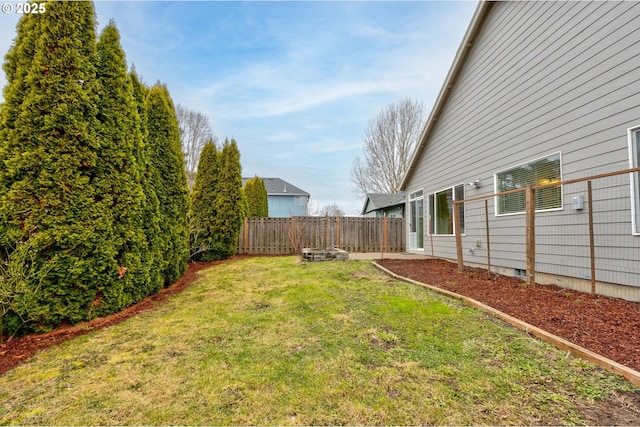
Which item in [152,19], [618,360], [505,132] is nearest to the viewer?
[618,360]

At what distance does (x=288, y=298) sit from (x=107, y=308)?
2.35 m

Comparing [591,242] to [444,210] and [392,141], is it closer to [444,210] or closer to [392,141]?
[444,210]

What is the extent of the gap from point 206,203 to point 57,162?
6610 mm

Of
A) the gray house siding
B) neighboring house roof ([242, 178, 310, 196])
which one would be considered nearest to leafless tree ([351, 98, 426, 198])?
neighboring house roof ([242, 178, 310, 196])

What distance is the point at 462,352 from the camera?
8.55 feet

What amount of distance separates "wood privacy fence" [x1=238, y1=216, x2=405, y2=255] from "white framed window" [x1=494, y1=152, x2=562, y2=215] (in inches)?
234

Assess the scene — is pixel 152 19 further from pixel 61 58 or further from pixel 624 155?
pixel 624 155

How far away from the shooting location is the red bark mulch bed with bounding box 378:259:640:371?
2.60 metres

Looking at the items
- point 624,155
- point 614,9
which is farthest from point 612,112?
point 614,9

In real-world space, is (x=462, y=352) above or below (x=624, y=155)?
below

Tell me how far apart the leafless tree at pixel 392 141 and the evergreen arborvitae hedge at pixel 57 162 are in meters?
17.9

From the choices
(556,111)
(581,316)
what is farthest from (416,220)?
(581,316)
